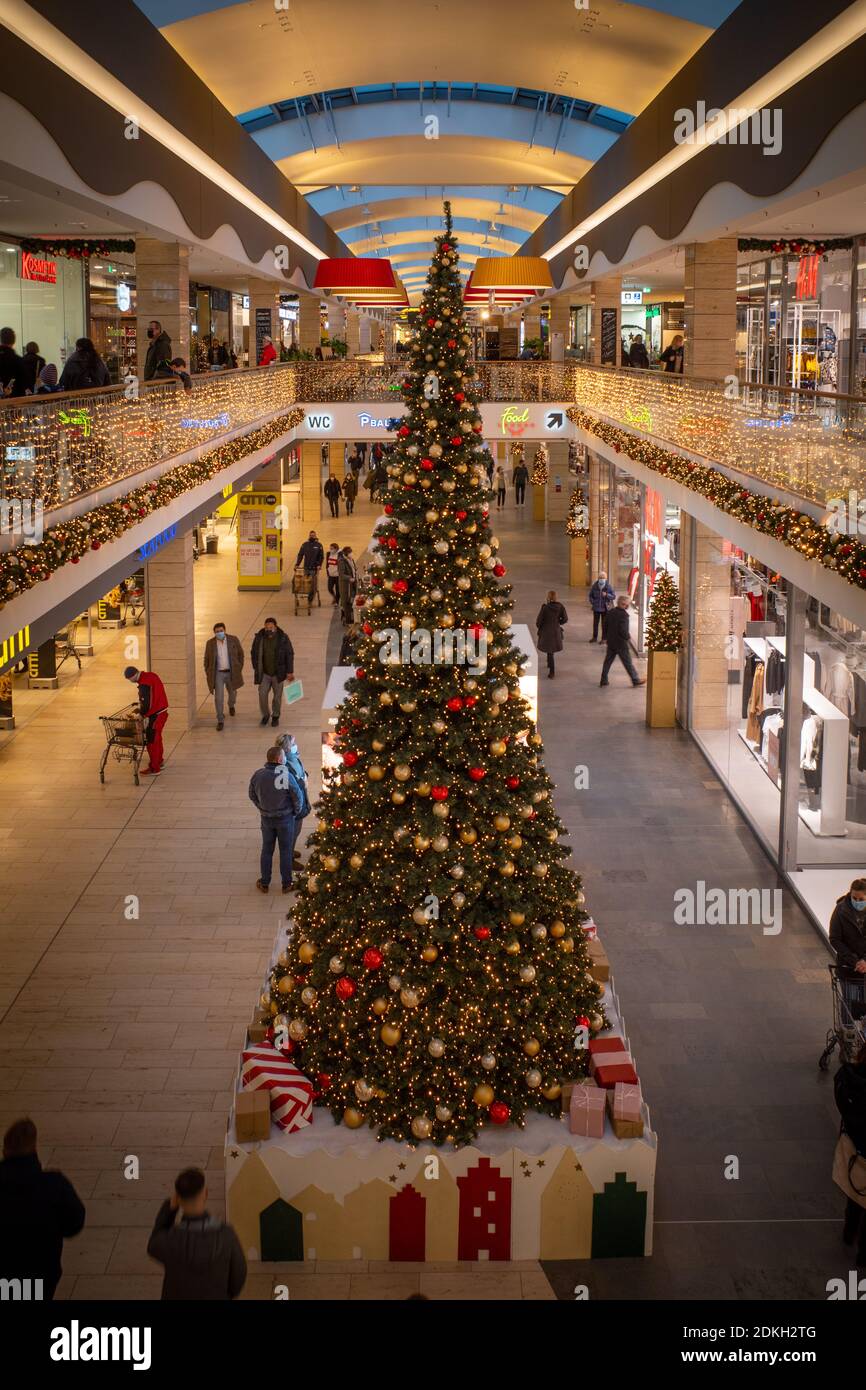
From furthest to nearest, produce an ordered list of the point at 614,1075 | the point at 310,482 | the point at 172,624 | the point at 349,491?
the point at 349,491, the point at 310,482, the point at 172,624, the point at 614,1075

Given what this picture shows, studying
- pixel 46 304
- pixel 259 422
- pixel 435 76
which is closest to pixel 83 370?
pixel 46 304

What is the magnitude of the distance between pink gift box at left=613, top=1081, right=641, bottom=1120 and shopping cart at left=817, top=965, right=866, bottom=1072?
1.84 metres

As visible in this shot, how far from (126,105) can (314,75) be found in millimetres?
8951

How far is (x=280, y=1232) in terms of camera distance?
730 centimetres

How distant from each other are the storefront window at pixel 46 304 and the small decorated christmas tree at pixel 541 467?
69.5ft

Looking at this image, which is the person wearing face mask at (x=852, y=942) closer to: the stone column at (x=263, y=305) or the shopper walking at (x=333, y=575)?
the shopper walking at (x=333, y=575)

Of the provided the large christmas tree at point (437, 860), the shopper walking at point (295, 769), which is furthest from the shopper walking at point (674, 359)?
the large christmas tree at point (437, 860)

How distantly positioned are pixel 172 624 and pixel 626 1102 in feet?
39.6

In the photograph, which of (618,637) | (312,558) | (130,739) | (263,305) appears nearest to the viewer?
(130,739)

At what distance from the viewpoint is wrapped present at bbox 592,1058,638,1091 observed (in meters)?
7.69

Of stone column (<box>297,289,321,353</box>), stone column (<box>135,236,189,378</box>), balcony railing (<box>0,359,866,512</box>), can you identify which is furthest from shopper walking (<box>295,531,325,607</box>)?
stone column (<box>297,289,321,353</box>)

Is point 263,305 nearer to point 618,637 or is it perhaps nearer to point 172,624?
point 618,637
